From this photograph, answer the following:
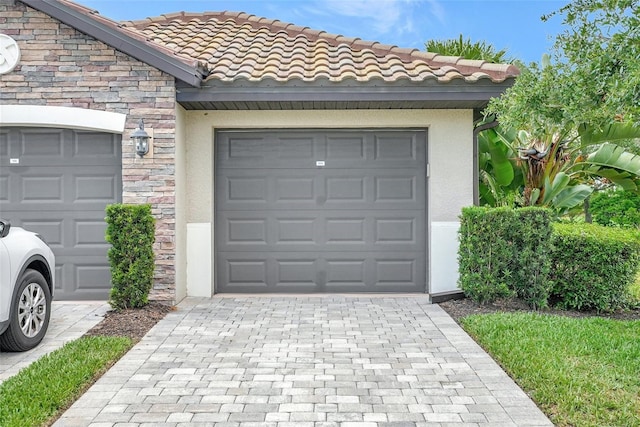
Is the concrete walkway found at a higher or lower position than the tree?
lower

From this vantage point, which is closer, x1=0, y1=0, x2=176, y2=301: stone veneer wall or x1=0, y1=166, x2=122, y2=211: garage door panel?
x1=0, y1=0, x2=176, y2=301: stone veneer wall

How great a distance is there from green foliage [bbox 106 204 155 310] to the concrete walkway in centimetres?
51

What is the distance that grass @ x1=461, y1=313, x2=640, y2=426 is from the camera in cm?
419

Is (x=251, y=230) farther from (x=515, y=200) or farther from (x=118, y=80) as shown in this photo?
(x=515, y=200)

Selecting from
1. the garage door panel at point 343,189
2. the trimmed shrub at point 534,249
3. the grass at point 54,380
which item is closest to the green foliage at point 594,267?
the trimmed shrub at point 534,249

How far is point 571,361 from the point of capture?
5238 mm

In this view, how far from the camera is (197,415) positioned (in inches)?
161

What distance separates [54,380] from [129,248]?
2755 millimetres

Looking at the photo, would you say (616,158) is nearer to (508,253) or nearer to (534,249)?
(534,249)

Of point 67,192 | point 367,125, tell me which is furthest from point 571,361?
point 67,192

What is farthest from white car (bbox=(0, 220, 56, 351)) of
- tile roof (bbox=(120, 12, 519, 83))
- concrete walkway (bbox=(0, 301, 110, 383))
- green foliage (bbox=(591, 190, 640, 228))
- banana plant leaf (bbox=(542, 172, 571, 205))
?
green foliage (bbox=(591, 190, 640, 228))

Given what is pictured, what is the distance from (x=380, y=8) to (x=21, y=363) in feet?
75.3

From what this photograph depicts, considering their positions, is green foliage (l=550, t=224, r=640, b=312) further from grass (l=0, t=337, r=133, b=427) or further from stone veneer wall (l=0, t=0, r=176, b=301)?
grass (l=0, t=337, r=133, b=427)

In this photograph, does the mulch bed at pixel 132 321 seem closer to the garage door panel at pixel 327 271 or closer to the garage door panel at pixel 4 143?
the garage door panel at pixel 327 271
